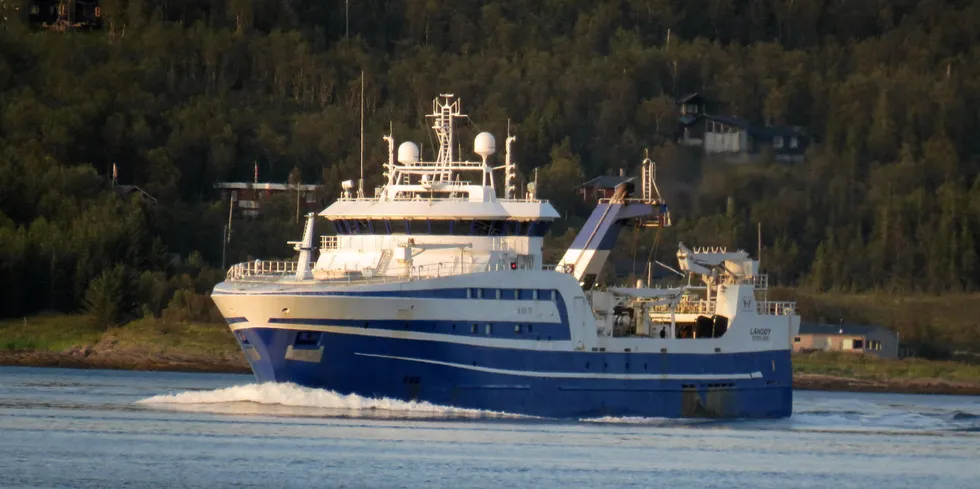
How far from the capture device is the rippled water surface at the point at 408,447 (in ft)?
143

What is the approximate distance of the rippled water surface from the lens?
143ft

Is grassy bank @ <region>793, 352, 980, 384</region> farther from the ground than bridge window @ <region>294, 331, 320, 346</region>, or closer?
closer

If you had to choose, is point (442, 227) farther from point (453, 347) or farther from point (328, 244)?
point (328, 244)

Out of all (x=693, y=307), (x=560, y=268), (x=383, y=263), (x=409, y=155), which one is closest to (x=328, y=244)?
(x=409, y=155)

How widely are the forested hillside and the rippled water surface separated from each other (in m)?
32.4

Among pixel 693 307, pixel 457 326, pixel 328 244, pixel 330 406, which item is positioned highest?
pixel 328 244

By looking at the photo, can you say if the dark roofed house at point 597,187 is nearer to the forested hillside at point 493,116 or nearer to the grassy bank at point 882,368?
the forested hillside at point 493,116

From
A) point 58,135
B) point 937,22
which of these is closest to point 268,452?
point 58,135

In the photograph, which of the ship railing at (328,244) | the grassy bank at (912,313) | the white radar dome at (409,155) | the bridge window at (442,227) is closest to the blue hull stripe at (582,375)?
the bridge window at (442,227)

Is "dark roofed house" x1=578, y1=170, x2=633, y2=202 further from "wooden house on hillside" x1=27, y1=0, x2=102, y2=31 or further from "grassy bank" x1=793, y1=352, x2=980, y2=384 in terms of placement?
"wooden house on hillside" x1=27, y1=0, x2=102, y2=31

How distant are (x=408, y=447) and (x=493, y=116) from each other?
232 feet

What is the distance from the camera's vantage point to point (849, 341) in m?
91.3

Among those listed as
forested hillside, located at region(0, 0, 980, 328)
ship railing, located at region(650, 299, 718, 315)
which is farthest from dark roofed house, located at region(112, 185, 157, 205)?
ship railing, located at region(650, 299, 718, 315)

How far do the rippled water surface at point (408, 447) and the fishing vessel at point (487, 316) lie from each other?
814mm
